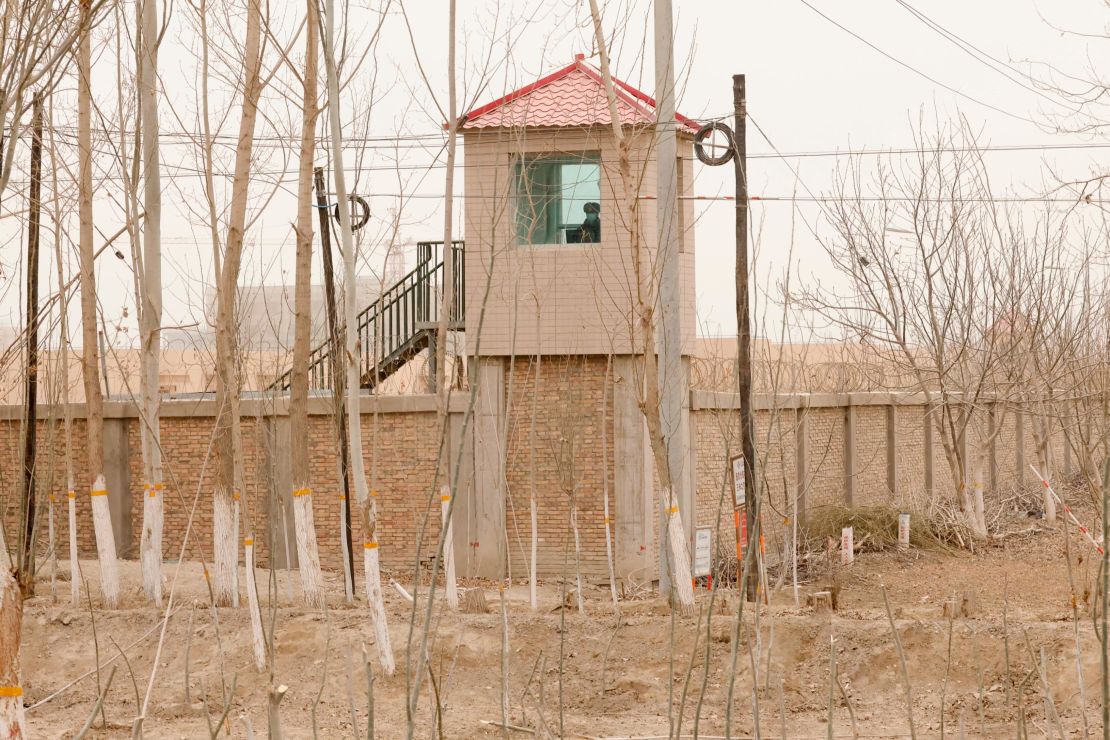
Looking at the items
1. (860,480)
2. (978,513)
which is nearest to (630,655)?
(978,513)

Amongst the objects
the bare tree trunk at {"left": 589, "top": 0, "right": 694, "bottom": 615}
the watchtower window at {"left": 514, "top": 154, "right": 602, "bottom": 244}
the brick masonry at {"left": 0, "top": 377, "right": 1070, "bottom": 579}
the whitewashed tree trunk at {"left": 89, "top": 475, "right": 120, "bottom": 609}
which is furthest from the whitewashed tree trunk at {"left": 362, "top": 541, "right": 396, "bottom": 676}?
the watchtower window at {"left": 514, "top": 154, "right": 602, "bottom": 244}

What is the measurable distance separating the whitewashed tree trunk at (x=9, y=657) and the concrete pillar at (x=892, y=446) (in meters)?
20.9

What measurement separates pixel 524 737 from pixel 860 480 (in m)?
15.4

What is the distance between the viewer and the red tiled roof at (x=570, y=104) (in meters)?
17.4

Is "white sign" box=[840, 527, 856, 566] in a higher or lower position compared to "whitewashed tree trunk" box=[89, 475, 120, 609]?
lower

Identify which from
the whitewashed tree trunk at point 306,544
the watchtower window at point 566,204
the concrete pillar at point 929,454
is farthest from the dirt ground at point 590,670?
the concrete pillar at point 929,454

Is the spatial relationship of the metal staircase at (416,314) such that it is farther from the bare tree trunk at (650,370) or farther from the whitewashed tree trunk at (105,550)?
the bare tree trunk at (650,370)

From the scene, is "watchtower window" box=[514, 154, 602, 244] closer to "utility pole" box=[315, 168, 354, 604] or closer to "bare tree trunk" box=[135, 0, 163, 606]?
"utility pole" box=[315, 168, 354, 604]

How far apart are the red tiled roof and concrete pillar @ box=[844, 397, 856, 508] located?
772 centimetres

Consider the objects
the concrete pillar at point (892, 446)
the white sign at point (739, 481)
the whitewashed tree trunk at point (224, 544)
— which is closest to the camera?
the white sign at point (739, 481)

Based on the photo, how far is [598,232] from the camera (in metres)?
17.9

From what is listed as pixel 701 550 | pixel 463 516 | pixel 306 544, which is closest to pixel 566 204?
pixel 463 516

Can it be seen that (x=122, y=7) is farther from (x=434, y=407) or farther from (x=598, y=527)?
(x=598, y=527)

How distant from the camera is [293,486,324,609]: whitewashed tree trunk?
1270 centimetres
